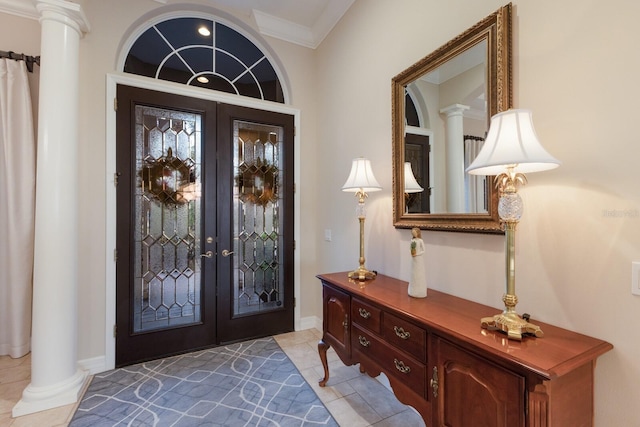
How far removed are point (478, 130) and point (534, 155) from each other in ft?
1.90

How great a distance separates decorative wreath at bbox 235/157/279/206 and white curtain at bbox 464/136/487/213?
6.75 feet

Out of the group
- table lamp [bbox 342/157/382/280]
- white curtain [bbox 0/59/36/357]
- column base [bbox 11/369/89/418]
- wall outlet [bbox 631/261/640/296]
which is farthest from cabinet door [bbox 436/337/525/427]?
white curtain [bbox 0/59/36/357]

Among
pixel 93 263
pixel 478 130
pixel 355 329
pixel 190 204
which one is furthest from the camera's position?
pixel 190 204

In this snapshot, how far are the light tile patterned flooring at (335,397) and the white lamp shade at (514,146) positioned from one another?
67.1 inches

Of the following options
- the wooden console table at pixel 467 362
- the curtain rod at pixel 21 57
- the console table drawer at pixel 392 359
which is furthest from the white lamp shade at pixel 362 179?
the curtain rod at pixel 21 57

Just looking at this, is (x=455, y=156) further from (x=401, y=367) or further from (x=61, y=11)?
(x=61, y=11)

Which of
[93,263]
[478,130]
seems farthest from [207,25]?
[478,130]

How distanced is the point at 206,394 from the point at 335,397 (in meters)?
0.96

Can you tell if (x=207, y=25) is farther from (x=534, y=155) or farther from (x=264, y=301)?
(x=534, y=155)

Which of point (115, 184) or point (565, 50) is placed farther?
point (115, 184)

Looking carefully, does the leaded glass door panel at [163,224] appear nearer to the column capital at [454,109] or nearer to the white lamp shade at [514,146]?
the column capital at [454,109]

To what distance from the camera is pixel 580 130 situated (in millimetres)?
1164

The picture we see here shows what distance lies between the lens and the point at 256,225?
309 centimetres

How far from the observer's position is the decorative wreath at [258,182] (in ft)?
9.89
